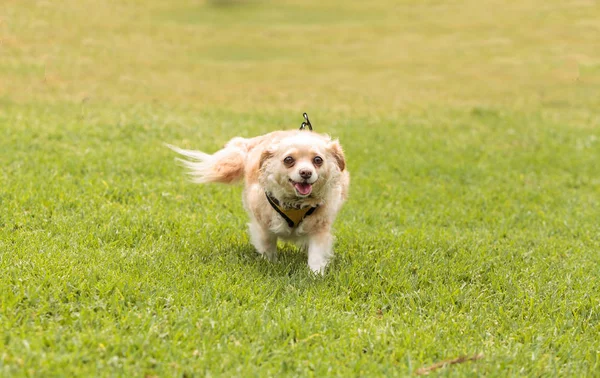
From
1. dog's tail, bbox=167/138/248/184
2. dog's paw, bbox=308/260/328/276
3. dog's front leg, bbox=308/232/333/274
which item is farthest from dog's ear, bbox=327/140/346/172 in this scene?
dog's tail, bbox=167/138/248/184

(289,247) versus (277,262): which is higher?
(277,262)

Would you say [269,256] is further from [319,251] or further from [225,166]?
[225,166]

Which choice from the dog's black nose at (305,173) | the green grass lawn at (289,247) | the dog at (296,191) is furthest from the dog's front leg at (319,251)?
the dog's black nose at (305,173)

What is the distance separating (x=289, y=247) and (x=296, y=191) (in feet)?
5.06

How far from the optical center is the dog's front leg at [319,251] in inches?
228

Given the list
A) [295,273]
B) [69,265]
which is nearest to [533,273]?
[295,273]

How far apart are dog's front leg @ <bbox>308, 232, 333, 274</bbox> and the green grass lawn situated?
0.17 m

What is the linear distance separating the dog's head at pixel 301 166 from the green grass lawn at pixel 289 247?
73 cm

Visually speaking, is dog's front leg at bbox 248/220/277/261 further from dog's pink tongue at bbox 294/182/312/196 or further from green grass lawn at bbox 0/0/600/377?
dog's pink tongue at bbox 294/182/312/196

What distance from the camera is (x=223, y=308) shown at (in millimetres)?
4680

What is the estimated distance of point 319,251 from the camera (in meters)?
5.86

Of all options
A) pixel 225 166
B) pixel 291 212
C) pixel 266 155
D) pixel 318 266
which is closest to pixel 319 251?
pixel 318 266

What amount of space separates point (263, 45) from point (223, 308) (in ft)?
85.6

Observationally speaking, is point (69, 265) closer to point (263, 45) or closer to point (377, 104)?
point (377, 104)
